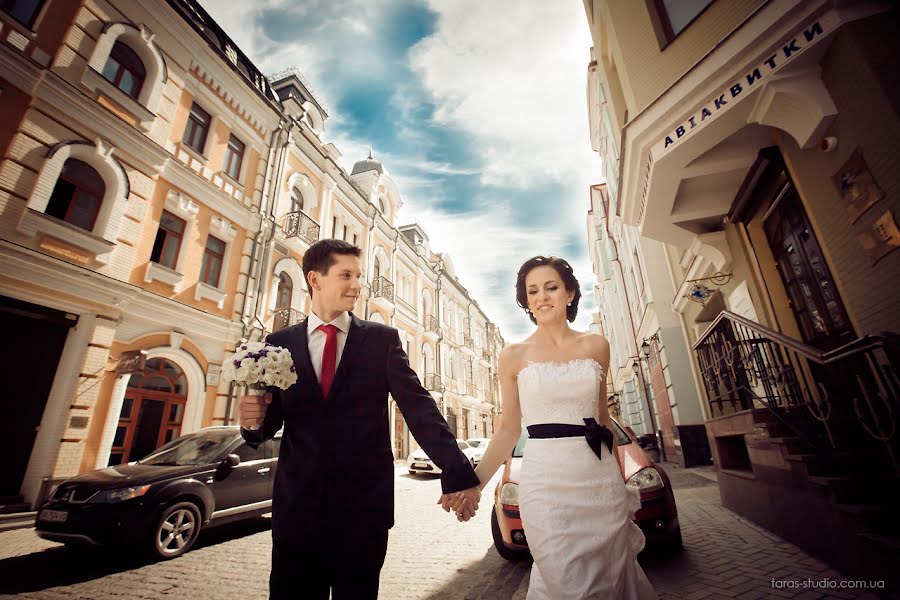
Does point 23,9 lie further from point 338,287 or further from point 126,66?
point 338,287

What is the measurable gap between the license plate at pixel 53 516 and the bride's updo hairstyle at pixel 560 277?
6.01 meters

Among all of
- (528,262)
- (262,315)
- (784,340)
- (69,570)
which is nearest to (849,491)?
(784,340)

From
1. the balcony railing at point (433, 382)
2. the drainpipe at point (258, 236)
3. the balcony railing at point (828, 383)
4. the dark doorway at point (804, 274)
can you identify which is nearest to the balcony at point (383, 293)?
the balcony railing at point (433, 382)

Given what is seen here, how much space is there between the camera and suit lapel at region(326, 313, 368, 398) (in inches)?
80.2

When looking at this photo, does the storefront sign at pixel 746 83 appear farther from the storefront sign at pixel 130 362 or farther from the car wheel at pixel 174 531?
the storefront sign at pixel 130 362

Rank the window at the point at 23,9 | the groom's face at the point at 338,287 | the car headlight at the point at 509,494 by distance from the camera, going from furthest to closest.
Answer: the window at the point at 23,9
the car headlight at the point at 509,494
the groom's face at the point at 338,287

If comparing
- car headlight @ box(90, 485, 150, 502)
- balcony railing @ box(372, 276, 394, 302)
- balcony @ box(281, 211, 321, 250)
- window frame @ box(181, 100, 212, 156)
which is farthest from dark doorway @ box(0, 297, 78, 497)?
balcony railing @ box(372, 276, 394, 302)

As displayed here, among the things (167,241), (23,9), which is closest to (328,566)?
(167,241)

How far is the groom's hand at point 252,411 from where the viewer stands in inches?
79.4

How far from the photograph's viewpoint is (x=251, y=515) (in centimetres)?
631

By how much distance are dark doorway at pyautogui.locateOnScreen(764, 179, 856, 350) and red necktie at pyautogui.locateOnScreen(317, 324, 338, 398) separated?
5772mm

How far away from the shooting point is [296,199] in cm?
1553

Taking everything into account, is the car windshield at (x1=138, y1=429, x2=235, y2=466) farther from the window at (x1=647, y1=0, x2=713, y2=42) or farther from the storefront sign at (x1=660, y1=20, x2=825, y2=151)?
the window at (x1=647, y1=0, x2=713, y2=42)

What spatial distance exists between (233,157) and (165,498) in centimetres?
1109
